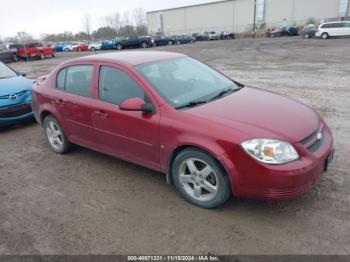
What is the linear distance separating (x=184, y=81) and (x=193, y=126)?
38.4 inches

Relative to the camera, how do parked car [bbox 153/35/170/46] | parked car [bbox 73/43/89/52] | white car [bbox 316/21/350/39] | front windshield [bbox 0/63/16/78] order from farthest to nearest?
parked car [bbox 73/43/89/52] → parked car [bbox 153/35/170/46] → white car [bbox 316/21/350/39] → front windshield [bbox 0/63/16/78]

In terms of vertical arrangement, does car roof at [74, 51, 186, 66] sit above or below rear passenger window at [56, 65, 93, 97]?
above

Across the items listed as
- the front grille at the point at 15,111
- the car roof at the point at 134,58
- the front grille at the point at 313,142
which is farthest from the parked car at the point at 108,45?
the front grille at the point at 313,142

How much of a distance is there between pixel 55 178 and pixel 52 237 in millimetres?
1393

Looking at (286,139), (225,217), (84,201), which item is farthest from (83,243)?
(286,139)

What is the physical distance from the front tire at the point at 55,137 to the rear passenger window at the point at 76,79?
0.64 m

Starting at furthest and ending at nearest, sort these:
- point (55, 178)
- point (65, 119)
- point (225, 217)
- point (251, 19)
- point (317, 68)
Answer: point (251, 19) < point (317, 68) < point (65, 119) < point (55, 178) < point (225, 217)

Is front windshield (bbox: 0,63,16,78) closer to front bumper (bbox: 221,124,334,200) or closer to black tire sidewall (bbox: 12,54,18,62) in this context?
front bumper (bbox: 221,124,334,200)

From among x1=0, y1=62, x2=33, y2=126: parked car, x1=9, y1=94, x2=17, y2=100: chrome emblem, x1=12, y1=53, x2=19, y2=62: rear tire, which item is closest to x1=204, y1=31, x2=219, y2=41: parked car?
x1=12, y1=53, x2=19, y2=62: rear tire

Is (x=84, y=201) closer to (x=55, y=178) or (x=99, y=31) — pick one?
(x=55, y=178)

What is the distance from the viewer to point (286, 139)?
3.02 metres

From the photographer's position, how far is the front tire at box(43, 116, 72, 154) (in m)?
5.11

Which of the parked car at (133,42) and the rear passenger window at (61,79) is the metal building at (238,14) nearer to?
the parked car at (133,42)

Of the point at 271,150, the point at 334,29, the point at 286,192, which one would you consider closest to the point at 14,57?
the point at 271,150
